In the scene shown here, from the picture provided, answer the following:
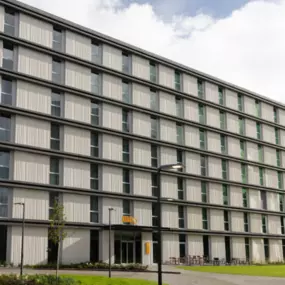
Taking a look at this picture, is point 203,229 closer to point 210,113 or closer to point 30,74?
point 210,113

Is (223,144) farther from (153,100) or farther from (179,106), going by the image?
(153,100)

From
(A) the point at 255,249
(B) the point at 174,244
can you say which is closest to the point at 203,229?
(B) the point at 174,244

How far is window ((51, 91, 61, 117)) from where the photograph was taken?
48.8 m

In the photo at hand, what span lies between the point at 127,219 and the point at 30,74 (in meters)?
16.7

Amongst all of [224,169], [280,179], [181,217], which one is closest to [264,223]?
[280,179]

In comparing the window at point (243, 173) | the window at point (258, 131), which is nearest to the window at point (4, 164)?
the window at point (243, 173)

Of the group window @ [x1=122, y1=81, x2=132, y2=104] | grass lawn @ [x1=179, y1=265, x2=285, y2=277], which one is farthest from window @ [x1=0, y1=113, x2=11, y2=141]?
grass lawn @ [x1=179, y1=265, x2=285, y2=277]

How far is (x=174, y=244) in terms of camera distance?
182ft

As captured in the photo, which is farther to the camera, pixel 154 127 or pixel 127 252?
pixel 154 127

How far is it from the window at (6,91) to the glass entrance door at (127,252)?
1742cm

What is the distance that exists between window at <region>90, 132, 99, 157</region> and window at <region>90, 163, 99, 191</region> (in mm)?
1137

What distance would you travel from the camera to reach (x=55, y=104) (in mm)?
49125

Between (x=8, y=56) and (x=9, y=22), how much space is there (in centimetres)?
318

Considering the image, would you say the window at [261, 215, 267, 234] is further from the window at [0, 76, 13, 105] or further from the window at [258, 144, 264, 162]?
the window at [0, 76, 13, 105]
